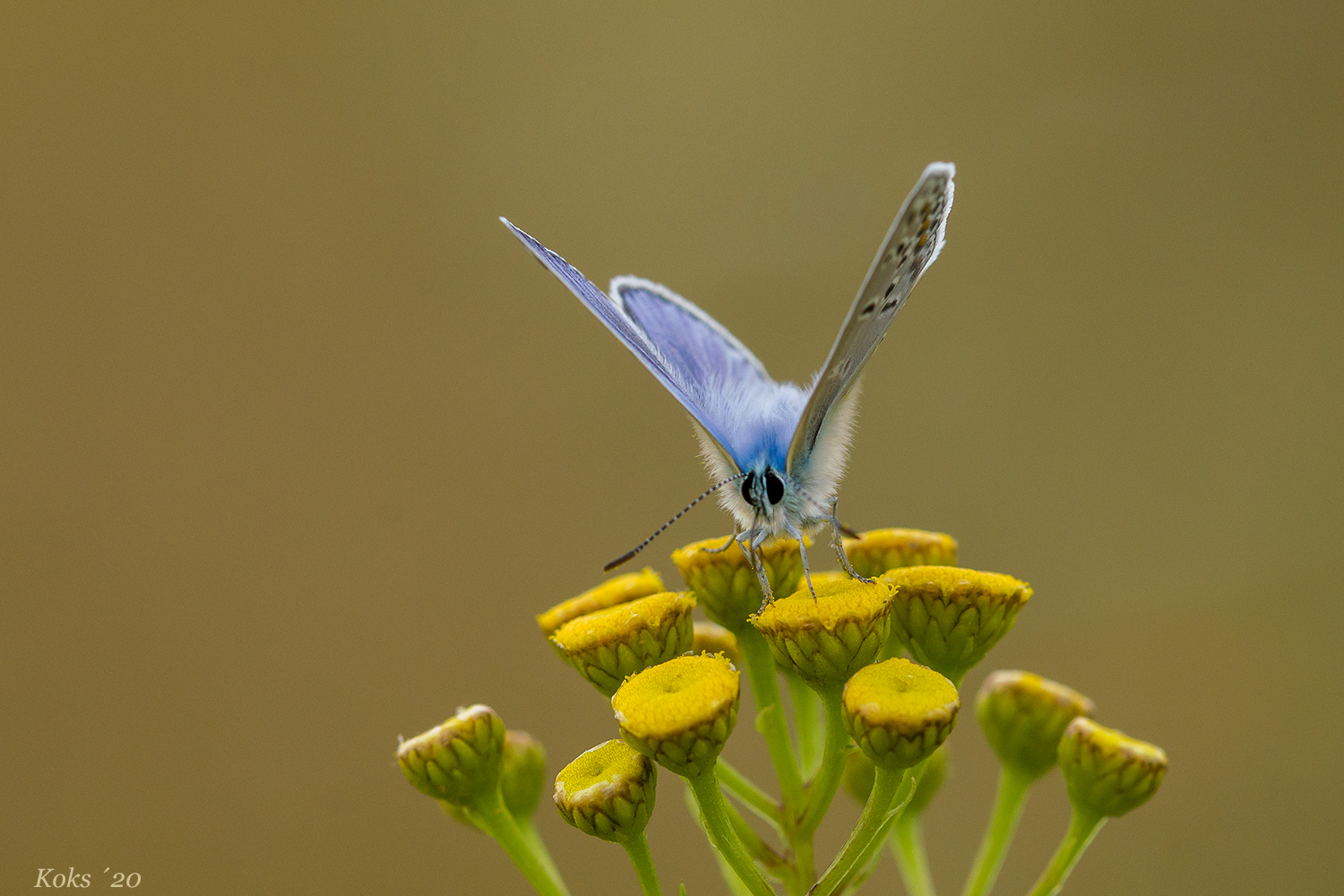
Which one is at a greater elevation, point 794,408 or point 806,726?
point 794,408

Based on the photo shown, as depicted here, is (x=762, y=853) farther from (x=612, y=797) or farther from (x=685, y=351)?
(x=685, y=351)

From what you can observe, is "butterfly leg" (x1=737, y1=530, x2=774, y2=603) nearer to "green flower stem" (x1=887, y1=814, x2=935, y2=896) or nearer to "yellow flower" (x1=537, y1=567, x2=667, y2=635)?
"yellow flower" (x1=537, y1=567, x2=667, y2=635)

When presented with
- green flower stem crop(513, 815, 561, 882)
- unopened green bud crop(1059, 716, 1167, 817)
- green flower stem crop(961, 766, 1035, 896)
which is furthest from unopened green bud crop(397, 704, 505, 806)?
unopened green bud crop(1059, 716, 1167, 817)

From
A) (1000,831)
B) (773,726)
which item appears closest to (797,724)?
(773,726)

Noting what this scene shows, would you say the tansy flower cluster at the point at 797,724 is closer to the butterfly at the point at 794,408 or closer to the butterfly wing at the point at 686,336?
the butterfly at the point at 794,408

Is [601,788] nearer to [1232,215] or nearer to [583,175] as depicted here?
[583,175]

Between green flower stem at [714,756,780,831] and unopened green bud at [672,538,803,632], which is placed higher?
unopened green bud at [672,538,803,632]
